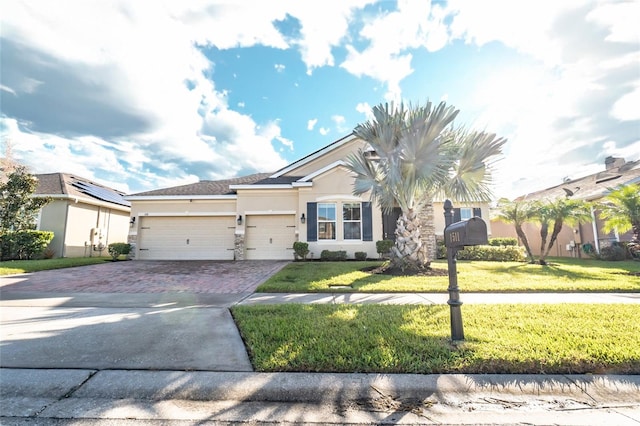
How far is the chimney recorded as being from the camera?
21444 mm

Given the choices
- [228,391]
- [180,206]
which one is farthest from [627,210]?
[180,206]

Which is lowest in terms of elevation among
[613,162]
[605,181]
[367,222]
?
[367,222]

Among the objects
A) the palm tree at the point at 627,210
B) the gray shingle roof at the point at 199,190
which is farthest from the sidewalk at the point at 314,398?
the gray shingle roof at the point at 199,190

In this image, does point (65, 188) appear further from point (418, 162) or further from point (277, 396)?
point (277, 396)

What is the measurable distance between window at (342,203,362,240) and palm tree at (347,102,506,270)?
3711 mm

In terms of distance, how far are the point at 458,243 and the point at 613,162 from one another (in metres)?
29.2

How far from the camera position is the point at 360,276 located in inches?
337

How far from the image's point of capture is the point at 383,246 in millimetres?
12703

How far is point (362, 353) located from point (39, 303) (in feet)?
21.5

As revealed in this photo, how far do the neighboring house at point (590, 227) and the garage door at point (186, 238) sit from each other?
16.6 metres

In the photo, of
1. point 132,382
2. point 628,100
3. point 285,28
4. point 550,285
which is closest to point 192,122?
point 285,28

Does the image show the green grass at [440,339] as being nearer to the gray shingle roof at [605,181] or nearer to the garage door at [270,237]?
the garage door at [270,237]

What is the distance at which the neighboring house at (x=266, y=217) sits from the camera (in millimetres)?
13586

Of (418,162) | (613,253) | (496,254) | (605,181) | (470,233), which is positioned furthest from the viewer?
(605,181)
